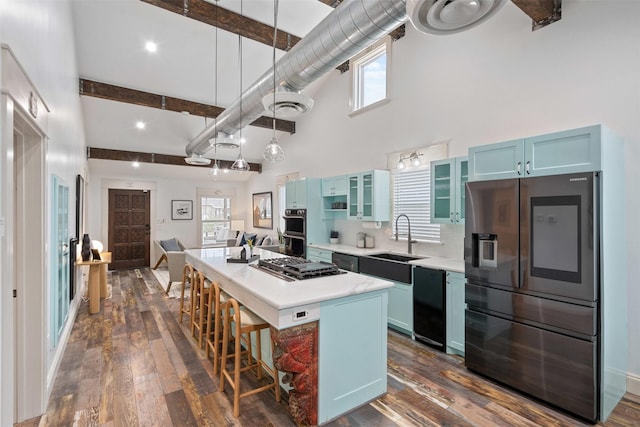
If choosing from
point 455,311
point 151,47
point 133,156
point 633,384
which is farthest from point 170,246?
→ point 633,384

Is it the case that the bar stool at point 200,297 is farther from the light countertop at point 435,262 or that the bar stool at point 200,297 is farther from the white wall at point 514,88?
the white wall at point 514,88

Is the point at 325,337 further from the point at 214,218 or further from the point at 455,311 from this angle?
the point at 214,218

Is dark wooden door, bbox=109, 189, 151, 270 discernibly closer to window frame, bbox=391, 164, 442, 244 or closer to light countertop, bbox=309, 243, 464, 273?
light countertop, bbox=309, 243, 464, 273

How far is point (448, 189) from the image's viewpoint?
3512 mm

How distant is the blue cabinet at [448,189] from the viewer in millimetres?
3326

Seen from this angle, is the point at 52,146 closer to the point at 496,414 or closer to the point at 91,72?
the point at 91,72

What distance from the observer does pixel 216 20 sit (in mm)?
3482

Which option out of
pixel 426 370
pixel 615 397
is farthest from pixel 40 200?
pixel 615 397

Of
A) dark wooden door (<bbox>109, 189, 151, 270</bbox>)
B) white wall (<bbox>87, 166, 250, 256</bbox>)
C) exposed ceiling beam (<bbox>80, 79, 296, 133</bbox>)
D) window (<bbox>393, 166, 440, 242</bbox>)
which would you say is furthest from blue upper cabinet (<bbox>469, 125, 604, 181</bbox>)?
dark wooden door (<bbox>109, 189, 151, 270</bbox>)

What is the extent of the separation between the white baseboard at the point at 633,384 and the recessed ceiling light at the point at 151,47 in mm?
Answer: 6499

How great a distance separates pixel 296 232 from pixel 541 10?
14.6ft

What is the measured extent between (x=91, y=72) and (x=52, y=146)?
2956mm

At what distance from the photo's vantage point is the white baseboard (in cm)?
244

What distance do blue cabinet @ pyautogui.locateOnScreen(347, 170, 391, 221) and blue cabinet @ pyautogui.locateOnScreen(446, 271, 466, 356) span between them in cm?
155
